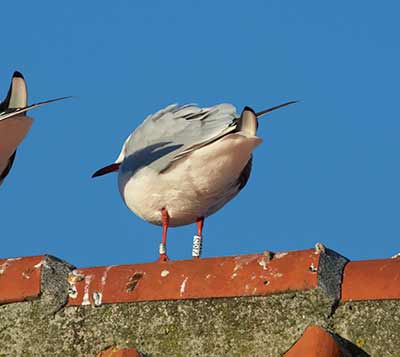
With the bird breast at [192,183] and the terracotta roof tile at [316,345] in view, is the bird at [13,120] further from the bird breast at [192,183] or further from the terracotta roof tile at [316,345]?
the terracotta roof tile at [316,345]

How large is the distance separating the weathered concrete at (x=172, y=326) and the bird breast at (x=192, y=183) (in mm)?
2497

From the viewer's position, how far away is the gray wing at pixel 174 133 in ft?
21.7

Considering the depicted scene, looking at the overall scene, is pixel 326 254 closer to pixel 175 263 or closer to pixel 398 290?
pixel 398 290

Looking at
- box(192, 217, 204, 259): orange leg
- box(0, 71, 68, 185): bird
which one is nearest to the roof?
box(0, 71, 68, 185): bird

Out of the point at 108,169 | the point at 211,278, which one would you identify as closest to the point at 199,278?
the point at 211,278

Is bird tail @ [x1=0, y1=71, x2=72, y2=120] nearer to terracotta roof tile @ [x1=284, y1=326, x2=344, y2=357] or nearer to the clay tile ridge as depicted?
the clay tile ridge

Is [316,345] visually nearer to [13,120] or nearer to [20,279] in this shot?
[20,279]

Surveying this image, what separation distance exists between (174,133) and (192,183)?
1.29 ft

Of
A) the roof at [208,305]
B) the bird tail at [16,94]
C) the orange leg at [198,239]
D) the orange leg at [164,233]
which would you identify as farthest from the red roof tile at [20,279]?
the orange leg at [198,239]

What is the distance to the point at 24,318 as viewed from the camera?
4012mm

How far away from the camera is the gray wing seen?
6.61 meters

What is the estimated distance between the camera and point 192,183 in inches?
265

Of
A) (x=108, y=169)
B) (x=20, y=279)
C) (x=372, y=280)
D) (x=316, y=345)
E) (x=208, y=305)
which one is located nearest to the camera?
(x=316, y=345)

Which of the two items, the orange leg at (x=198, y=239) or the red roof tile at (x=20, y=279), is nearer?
the red roof tile at (x=20, y=279)
